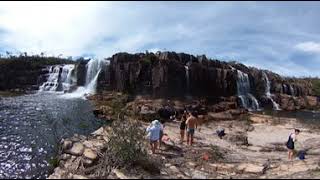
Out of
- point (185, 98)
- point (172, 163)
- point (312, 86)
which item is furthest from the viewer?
point (312, 86)

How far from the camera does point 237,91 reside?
6322 centimetres

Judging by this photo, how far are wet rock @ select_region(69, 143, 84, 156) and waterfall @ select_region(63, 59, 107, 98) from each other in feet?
125

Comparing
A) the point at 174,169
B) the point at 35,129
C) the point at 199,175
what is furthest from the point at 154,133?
the point at 35,129

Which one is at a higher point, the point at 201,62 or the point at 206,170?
the point at 201,62

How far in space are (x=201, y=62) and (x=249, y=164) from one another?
4320 cm

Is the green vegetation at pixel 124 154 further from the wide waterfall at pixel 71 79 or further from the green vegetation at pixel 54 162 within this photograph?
the wide waterfall at pixel 71 79

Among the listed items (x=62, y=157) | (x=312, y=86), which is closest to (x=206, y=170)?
(x=62, y=157)

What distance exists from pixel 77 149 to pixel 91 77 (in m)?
42.4

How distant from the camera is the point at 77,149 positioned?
21.6 m

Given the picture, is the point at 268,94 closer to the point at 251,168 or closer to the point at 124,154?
the point at 251,168

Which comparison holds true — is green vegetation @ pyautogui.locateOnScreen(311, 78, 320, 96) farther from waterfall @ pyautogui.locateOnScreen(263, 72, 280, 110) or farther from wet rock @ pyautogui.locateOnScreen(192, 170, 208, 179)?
wet rock @ pyautogui.locateOnScreen(192, 170, 208, 179)

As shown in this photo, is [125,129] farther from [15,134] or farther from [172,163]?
[15,134]

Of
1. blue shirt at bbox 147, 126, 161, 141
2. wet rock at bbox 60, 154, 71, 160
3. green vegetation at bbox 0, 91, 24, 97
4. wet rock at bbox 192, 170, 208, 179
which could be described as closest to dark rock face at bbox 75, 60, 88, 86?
green vegetation at bbox 0, 91, 24, 97

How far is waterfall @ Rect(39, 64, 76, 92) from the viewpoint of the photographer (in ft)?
210
